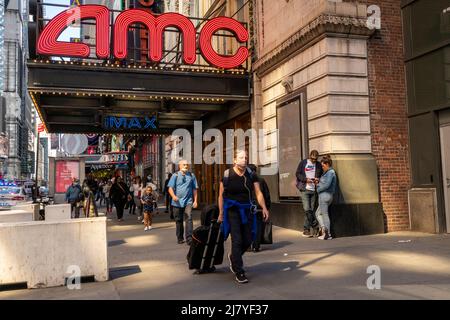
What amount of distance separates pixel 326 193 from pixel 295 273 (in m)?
3.68

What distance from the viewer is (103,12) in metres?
13.6

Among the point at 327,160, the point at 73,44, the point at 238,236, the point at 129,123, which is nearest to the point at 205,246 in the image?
the point at 238,236

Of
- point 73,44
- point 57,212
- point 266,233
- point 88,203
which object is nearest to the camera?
point 266,233

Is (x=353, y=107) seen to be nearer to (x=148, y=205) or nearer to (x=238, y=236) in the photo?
(x=238, y=236)

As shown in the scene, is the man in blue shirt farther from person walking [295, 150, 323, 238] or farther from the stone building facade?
the stone building facade

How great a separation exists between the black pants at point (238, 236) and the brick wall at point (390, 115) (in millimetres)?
5748

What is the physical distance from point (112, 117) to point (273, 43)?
26.6 feet

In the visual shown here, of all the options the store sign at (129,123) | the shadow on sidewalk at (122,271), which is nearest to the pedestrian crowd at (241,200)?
the shadow on sidewalk at (122,271)

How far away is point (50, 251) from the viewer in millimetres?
6133

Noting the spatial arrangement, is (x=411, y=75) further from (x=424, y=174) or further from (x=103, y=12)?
(x=103, y=12)

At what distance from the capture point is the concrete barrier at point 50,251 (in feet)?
19.7

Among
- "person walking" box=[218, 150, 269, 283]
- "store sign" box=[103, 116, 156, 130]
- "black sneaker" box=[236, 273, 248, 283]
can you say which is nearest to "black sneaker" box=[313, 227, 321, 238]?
"person walking" box=[218, 150, 269, 283]

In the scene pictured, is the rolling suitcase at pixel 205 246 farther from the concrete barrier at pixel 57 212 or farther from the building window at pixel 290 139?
the concrete barrier at pixel 57 212
